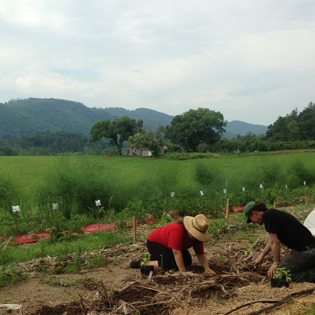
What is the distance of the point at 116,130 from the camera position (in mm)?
73188

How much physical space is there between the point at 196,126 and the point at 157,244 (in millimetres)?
66110

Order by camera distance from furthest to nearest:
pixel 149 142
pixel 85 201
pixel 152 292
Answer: pixel 149 142, pixel 85 201, pixel 152 292

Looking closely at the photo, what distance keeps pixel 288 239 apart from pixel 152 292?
1924 millimetres

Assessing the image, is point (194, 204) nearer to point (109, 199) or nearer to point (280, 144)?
point (109, 199)

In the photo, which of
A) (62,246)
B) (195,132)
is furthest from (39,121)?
(62,246)

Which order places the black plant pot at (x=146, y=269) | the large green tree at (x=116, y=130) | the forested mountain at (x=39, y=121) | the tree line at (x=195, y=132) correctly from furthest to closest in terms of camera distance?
the forested mountain at (x=39, y=121) < the large green tree at (x=116, y=130) < the tree line at (x=195, y=132) < the black plant pot at (x=146, y=269)

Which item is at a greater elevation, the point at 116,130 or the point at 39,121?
the point at 39,121

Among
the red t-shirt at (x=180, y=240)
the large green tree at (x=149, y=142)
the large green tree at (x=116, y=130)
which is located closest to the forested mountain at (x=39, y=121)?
the large green tree at (x=116, y=130)

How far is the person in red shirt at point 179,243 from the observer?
5.89 metres

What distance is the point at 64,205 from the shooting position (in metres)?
12.6

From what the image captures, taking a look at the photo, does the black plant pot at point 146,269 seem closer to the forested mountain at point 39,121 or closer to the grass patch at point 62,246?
the grass patch at point 62,246

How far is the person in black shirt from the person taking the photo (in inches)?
231

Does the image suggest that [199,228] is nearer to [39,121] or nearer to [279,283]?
[279,283]

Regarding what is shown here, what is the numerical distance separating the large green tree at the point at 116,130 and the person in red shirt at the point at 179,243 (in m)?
66.1
